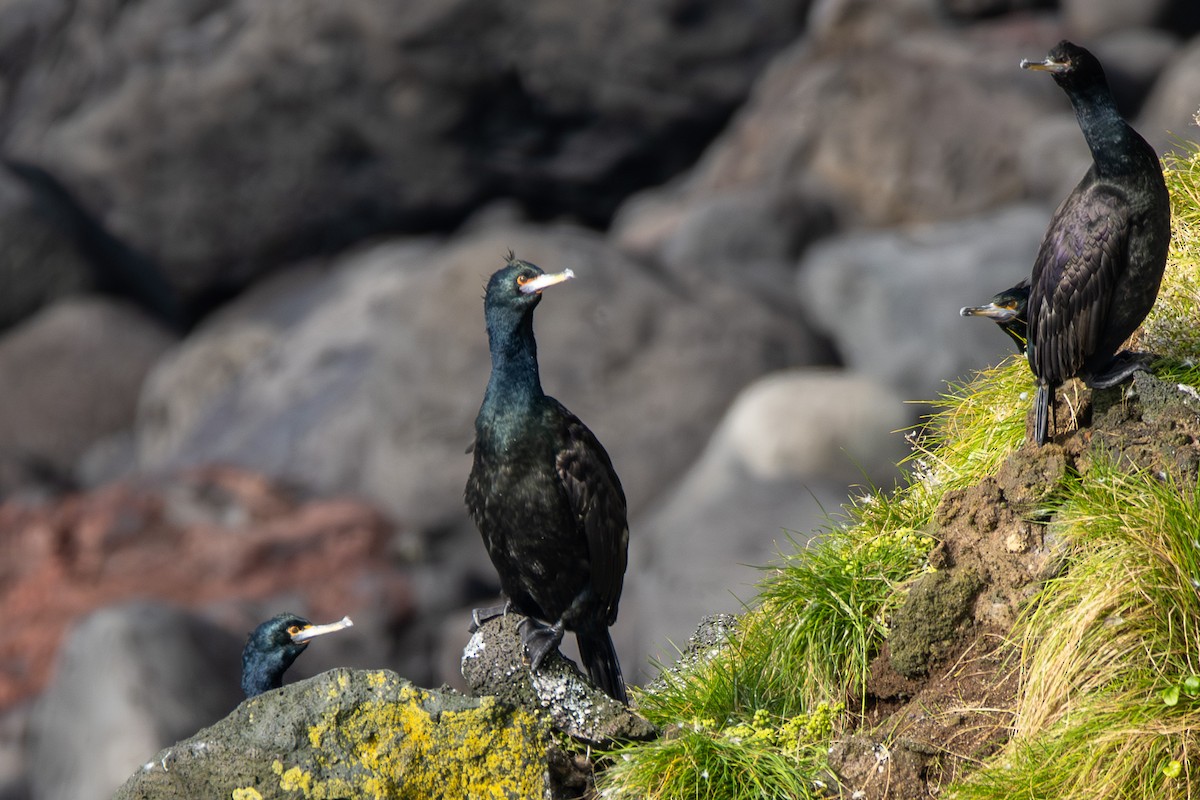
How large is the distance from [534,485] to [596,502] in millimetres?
267

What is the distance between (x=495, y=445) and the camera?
5707 mm

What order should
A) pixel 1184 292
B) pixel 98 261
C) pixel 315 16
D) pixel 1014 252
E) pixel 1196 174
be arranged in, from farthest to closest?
pixel 98 261, pixel 315 16, pixel 1014 252, pixel 1196 174, pixel 1184 292

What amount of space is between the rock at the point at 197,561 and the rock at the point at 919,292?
18.2ft

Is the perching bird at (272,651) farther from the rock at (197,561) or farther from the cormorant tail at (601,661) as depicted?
the rock at (197,561)

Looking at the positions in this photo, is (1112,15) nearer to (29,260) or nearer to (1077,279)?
(29,260)

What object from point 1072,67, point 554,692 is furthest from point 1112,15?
point 554,692

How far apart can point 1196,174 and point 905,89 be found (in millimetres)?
13105

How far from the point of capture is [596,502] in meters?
5.78

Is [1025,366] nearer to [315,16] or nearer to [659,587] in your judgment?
[659,587]

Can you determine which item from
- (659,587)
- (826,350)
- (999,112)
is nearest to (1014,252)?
(826,350)

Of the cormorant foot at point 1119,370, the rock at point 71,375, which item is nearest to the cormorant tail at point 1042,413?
the cormorant foot at point 1119,370

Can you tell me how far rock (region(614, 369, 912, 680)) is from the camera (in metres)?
11.7

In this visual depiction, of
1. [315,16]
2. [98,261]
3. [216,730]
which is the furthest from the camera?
Result: [98,261]

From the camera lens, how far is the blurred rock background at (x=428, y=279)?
Result: 1341cm
